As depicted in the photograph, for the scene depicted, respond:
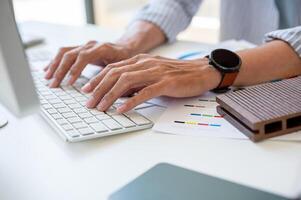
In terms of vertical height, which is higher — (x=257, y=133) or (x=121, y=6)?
(x=257, y=133)

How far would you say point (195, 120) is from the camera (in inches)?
27.1

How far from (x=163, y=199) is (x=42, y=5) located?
272 cm

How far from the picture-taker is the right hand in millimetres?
859

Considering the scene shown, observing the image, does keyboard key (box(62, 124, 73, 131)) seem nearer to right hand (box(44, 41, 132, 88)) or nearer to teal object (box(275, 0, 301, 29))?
right hand (box(44, 41, 132, 88))

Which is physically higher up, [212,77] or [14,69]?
[14,69]

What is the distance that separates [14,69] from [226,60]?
45cm

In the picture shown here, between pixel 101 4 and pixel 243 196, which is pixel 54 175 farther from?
pixel 101 4

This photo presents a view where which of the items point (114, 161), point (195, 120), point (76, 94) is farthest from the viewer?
point (76, 94)

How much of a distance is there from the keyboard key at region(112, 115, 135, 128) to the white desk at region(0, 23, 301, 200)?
0.06ft

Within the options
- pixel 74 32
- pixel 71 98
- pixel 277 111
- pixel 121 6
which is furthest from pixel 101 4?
pixel 277 111

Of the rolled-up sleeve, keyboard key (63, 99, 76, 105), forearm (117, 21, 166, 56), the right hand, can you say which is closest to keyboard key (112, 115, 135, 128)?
keyboard key (63, 99, 76, 105)

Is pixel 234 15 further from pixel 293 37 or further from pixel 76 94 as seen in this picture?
pixel 76 94

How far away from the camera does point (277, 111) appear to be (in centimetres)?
61

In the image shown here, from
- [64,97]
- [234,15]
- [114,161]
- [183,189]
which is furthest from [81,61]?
[234,15]
